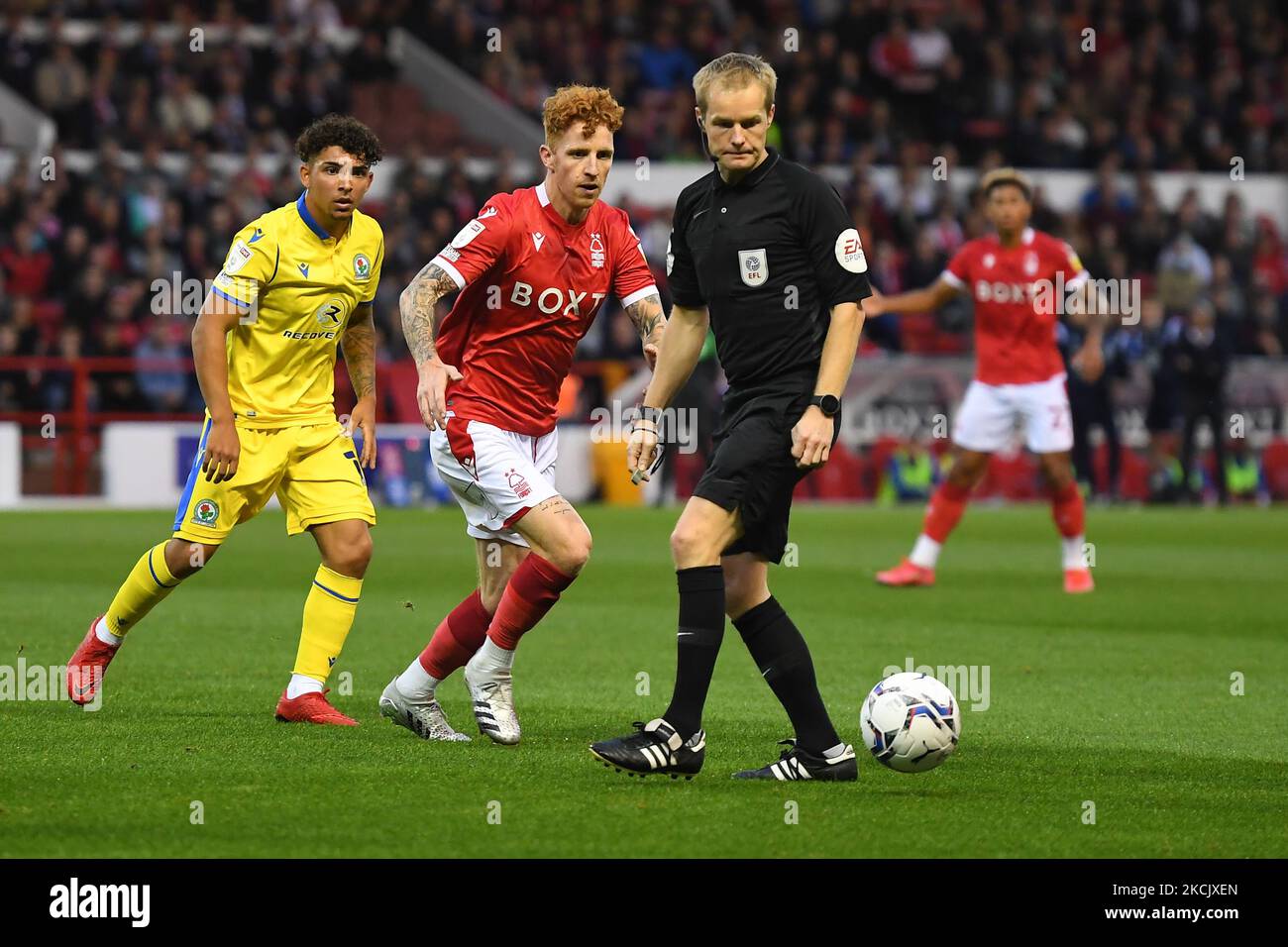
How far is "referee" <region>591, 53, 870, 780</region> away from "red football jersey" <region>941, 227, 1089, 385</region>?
6746 mm

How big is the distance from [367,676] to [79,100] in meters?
16.8

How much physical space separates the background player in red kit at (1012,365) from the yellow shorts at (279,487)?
19.4ft

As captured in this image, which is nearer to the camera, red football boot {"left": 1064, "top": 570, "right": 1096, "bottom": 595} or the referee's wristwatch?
the referee's wristwatch

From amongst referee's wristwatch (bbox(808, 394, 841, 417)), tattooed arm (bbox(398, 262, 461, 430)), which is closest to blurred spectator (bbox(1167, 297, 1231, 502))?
tattooed arm (bbox(398, 262, 461, 430))

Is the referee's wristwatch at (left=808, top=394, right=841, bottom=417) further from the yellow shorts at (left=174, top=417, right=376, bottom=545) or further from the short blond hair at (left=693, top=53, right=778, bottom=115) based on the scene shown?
the yellow shorts at (left=174, top=417, right=376, bottom=545)

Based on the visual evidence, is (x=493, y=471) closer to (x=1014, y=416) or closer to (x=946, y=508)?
(x=946, y=508)

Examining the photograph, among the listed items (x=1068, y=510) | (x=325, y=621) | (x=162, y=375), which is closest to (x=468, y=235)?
(x=325, y=621)

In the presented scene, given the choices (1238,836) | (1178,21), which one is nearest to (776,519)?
(1238,836)

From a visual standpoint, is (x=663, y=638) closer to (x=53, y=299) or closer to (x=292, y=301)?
(x=292, y=301)

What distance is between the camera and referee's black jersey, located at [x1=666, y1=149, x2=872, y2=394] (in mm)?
6031

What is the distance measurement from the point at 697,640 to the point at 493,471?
118 cm

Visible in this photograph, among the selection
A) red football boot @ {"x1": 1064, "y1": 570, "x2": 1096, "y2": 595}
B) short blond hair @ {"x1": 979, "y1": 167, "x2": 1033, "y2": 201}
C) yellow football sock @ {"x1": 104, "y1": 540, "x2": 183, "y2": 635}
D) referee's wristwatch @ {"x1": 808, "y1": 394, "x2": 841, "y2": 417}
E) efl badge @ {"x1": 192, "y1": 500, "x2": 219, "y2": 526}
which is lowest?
red football boot @ {"x1": 1064, "y1": 570, "x2": 1096, "y2": 595}

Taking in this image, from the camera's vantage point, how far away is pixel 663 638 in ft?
33.7
